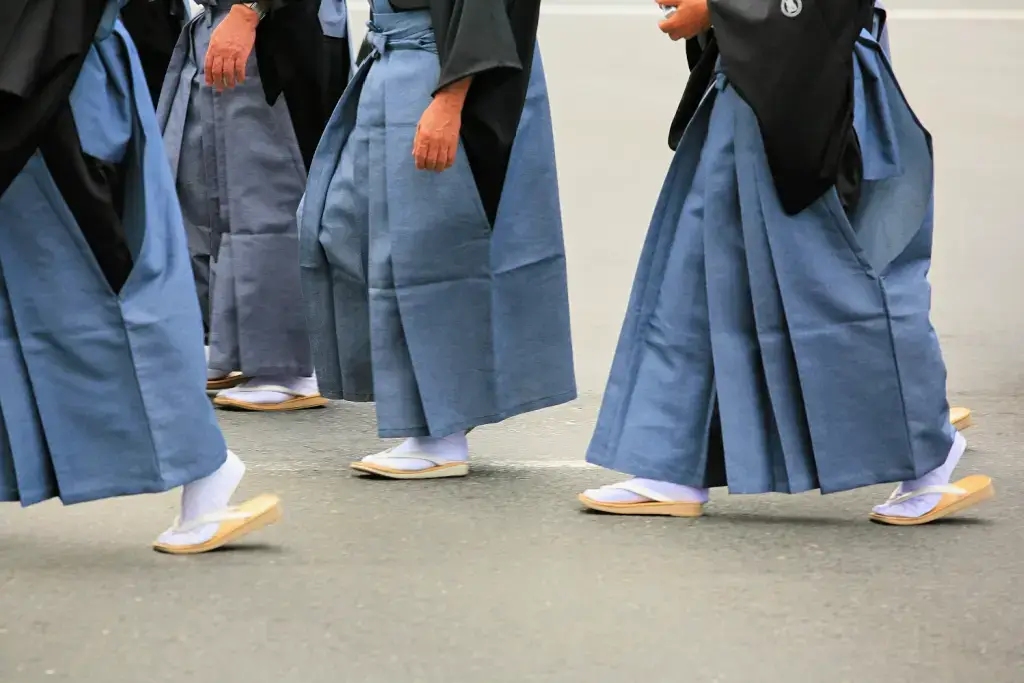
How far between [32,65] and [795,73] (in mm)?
1322

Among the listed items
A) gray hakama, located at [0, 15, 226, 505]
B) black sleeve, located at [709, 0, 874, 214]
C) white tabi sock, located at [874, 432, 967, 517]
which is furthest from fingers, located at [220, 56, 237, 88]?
white tabi sock, located at [874, 432, 967, 517]

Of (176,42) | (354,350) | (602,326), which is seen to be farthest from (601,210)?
(354,350)

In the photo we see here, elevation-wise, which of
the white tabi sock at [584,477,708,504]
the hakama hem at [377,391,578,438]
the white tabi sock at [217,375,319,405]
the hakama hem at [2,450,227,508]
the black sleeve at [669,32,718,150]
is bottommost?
the white tabi sock at [217,375,319,405]

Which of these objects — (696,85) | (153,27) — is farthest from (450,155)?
(153,27)

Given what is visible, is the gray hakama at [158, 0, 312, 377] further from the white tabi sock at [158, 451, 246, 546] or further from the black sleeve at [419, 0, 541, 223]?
the white tabi sock at [158, 451, 246, 546]

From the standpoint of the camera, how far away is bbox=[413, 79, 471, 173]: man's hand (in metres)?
3.69

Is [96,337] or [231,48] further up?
[231,48]

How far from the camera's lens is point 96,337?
3.09m

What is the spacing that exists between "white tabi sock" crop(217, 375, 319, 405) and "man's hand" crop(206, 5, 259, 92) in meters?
0.85

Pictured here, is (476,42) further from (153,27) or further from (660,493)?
(153,27)

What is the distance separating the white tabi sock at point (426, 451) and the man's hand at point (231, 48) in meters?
0.96

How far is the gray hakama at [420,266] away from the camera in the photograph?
12.5 ft

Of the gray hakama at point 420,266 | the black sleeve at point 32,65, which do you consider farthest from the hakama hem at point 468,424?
the black sleeve at point 32,65

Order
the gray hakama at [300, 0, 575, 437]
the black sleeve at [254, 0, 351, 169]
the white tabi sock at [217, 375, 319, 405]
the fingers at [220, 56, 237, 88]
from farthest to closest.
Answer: the white tabi sock at [217, 375, 319, 405] → the black sleeve at [254, 0, 351, 169] → the fingers at [220, 56, 237, 88] → the gray hakama at [300, 0, 575, 437]
